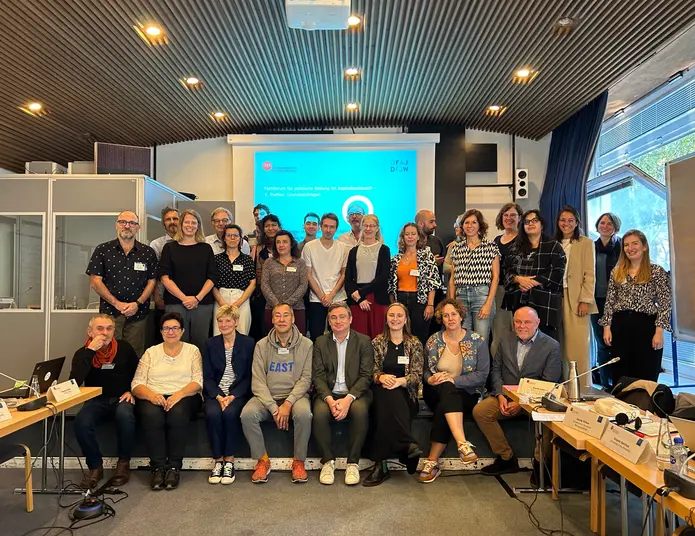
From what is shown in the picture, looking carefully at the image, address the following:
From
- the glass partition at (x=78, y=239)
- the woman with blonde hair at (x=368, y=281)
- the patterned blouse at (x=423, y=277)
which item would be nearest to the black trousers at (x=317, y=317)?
the woman with blonde hair at (x=368, y=281)

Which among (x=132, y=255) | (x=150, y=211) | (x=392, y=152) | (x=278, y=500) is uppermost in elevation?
(x=392, y=152)

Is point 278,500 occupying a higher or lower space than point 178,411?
lower

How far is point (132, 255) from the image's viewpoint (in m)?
4.06

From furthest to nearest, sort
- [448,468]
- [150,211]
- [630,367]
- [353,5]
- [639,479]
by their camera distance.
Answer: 1. [150,211]
2. [353,5]
3. [630,367]
4. [448,468]
5. [639,479]

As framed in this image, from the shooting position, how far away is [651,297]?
148 inches

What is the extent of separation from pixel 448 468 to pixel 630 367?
5.22 ft

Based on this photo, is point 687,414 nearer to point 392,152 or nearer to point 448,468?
point 448,468

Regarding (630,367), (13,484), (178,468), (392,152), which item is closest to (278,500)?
(178,468)

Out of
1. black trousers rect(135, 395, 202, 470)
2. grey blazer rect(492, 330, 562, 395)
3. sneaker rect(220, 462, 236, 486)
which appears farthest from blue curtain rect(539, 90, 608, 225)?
black trousers rect(135, 395, 202, 470)

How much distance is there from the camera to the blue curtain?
6242 millimetres

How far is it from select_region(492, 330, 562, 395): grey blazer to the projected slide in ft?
13.0

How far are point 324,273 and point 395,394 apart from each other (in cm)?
132

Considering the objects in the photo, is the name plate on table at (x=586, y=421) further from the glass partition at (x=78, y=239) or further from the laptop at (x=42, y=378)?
the glass partition at (x=78, y=239)

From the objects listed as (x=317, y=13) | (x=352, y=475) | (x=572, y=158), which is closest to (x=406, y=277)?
(x=352, y=475)
